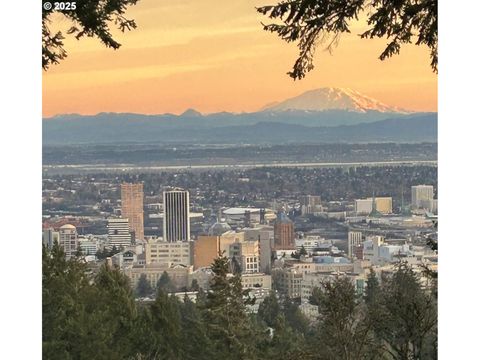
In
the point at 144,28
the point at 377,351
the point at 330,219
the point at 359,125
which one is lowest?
the point at 377,351

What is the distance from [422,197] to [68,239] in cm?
230

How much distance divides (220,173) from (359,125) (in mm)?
953

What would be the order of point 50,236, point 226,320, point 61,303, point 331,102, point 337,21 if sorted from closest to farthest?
point 337,21 < point 331,102 < point 226,320 < point 50,236 < point 61,303

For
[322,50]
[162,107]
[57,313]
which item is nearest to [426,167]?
[322,50]

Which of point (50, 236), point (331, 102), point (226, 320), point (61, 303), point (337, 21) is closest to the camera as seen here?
point (337, 21)

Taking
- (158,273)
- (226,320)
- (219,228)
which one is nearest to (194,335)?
(226,320)

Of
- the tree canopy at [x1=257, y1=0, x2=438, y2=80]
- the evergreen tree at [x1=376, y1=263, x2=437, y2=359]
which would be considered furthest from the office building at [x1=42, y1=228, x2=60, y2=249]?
the evergreen tree at [x1=376, y1=263, x2=437, y2=359]

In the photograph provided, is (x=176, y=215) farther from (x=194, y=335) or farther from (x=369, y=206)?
(x=369, y=206)

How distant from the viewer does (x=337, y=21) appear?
955 cm

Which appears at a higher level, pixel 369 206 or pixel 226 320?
pixel 369 206

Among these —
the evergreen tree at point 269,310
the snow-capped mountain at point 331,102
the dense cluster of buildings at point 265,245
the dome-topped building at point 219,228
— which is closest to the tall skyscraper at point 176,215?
the dense cluster of buildings at point 265,245
